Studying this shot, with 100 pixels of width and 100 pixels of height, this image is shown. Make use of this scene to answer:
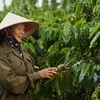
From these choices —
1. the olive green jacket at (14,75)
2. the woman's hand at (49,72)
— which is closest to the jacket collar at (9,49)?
the olive green jacket at (14,75)

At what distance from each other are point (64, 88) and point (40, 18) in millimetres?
2342

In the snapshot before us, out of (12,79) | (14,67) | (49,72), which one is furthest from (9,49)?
(49,72)

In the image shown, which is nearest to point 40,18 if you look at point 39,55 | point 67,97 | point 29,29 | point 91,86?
point 39,55

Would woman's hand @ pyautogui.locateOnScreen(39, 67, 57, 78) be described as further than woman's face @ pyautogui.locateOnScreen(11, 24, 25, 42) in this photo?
No

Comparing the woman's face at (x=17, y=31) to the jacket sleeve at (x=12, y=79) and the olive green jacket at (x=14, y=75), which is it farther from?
the jacket sleeve at (x=12, y=79)

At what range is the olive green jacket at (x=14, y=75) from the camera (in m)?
2.32

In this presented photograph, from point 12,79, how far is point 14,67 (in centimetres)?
11

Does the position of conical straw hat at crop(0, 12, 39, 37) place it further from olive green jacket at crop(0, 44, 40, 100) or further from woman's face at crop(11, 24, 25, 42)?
olive green jacket at crop(0, 44, 40, 100)

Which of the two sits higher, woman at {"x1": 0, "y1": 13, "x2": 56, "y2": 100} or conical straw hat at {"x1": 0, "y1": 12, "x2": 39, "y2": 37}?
conical straw hat at {"x1": 0, "y1": 12, "x2": 39, "y2": 37}

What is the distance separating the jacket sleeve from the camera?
7.56 feet

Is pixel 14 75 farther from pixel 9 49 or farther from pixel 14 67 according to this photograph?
pixel 9 49

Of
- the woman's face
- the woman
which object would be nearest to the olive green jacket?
the woman

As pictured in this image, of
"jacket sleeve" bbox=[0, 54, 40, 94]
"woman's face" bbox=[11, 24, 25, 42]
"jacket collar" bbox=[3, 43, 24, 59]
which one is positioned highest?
"woman's face" bbox=[11, 24, 25, 42]

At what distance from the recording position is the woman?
233cm
